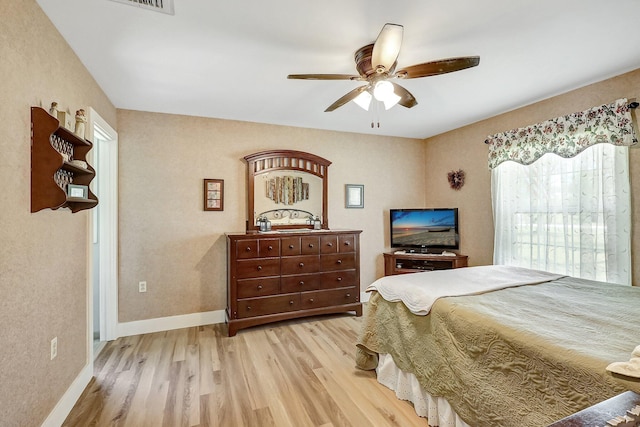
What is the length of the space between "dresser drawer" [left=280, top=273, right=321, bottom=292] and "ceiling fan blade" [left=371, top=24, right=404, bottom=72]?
2.36m

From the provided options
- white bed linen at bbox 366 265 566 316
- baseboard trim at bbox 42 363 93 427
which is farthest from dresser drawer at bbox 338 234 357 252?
baseboard trim at bbox 42 363 93 427

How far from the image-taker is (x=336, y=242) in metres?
3.60

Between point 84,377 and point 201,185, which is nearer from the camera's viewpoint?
point 84,377

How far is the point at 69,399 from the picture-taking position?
76.2 inches

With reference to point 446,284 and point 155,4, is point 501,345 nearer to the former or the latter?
point 446,284

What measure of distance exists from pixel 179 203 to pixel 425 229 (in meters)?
3.26

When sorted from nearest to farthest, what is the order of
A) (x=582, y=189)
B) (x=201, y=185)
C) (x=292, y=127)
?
(x=582, y=189)
(x=201, y=185)
(x=292, y=127)

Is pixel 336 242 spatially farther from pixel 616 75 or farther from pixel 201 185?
pixel 616 75

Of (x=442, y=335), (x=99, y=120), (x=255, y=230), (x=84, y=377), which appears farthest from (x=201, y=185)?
(x=442, y=335)

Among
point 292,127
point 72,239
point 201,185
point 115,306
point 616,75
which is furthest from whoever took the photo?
point 292,127

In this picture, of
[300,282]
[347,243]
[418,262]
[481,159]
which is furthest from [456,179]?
[300,282]

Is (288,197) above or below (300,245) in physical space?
above

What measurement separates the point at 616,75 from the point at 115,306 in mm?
5190

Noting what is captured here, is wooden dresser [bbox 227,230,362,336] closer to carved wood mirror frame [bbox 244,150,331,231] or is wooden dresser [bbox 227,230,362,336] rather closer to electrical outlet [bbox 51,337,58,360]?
carved wood mirror frame [bbox 244,150,331,231]
